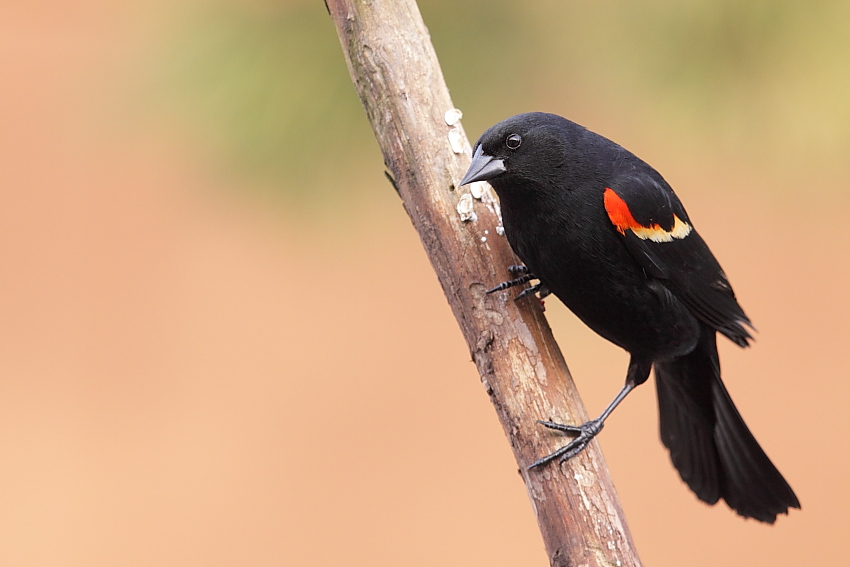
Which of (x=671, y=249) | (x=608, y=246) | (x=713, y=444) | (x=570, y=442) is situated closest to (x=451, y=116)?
(x=608, y=246)

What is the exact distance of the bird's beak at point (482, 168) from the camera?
122 cm

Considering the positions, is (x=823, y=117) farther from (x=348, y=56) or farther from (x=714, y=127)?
(x=348, y=56)

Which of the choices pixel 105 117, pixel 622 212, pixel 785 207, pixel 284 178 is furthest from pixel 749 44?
pixel 105 117

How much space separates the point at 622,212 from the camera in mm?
1257

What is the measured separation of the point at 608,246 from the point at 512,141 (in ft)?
0.76

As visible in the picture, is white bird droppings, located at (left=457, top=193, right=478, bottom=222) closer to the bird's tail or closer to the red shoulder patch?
the red shoulder patch

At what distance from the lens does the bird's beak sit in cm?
122

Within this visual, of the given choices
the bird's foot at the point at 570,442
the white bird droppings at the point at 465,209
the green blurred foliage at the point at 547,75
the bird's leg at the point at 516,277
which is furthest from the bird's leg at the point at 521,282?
the green blurred foliage at the point at 547,75

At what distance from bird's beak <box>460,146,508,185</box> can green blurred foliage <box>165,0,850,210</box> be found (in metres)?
0.88

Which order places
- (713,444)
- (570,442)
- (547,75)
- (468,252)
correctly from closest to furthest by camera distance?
(570,442) < (468,252) < (713,444) < (547,75)

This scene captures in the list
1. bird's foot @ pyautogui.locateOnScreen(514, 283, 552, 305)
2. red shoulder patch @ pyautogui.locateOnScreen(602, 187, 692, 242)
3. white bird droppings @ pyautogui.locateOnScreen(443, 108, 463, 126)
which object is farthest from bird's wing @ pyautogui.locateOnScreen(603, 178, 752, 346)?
white bird droppings @ pyautogui.locateOnScreen(443, 108, 463, 126)

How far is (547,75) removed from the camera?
7.02 ft

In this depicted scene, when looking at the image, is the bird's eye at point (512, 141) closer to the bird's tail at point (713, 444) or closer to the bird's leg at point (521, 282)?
the bird's leg at point (521, 282)

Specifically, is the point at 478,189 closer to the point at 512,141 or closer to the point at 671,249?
the point at 512,141
